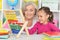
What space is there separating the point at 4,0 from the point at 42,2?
68 centimetres

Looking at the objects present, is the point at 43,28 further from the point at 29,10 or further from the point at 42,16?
the point at 29,10

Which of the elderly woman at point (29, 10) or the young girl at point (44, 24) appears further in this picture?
the elderly woman at point (29, 10)

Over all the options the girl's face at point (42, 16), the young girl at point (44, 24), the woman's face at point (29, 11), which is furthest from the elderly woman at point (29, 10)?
the girl's face at point (42, 16)

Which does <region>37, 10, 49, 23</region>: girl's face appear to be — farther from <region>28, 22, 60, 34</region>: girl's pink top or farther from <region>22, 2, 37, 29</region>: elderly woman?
<region>22, 2, 37, 29</region>: elderly woman

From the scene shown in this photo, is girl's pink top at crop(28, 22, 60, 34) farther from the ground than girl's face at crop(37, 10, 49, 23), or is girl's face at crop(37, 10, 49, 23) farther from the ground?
girl's face at crop(37, 10, 49, 23)

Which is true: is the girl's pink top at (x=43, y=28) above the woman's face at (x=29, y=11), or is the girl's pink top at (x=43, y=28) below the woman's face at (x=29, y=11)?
below

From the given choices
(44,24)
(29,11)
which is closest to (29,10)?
(29,11)

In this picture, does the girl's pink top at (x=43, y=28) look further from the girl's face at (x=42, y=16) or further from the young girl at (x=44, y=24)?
the girl's face at (x=42, y=16)

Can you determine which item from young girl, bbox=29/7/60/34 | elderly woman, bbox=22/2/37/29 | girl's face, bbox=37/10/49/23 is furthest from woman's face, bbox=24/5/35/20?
girl's face, bbox=37/10/49/23

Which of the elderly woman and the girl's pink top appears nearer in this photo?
the girl's pink top

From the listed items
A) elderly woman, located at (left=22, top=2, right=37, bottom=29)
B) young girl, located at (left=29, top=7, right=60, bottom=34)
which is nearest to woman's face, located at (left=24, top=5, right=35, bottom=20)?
elderly woman, located at (left=22, top=2, right=37, bottom=29)

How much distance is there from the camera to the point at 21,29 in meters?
1.22

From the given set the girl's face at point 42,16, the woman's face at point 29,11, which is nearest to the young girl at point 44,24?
the girl's face at point 42,16

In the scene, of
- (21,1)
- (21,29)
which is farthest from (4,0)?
(21,29)
